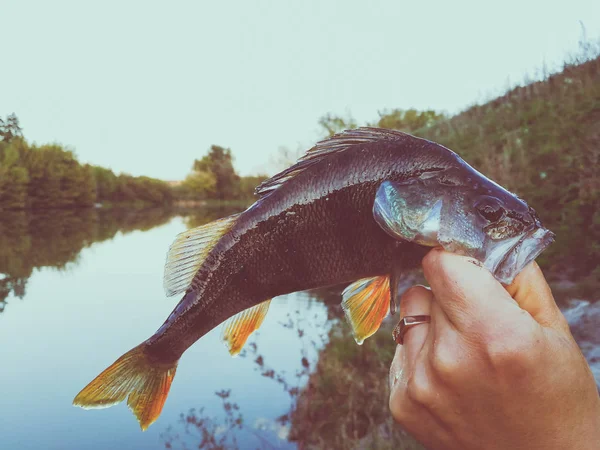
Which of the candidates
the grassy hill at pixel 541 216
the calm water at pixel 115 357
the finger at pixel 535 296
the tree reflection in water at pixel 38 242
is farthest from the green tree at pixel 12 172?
the finger at pixel 535 296

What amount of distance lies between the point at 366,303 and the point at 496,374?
0.71 meters

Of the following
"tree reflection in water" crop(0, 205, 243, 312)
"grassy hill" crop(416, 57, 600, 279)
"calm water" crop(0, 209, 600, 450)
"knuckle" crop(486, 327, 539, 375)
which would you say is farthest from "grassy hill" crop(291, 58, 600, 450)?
"tree reflection in water" crop(0, 205, 243, 312)

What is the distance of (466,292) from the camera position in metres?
1.33

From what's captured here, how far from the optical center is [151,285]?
2192cm

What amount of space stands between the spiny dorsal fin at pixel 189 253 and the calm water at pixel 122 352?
5226 millimetres

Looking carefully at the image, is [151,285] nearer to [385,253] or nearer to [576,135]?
[576,135]

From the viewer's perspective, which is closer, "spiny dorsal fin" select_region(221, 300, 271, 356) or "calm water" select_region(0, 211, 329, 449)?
"spiny dorsal fin" select_region(221, 300, 271, 356)

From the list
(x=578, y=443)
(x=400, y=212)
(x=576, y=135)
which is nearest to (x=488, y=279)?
(x=400, y=212)

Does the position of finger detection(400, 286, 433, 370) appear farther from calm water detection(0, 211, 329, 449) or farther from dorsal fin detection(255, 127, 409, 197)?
calm water detection(0, 211, 329, 449)

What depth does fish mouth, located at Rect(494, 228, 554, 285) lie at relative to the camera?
4.95ft

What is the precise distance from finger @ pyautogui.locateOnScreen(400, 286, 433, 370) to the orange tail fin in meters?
1.06

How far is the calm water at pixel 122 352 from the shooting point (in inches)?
335

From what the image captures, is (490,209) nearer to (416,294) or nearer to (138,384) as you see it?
(416,294)

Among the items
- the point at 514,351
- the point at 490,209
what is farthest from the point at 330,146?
the point at 514,351
